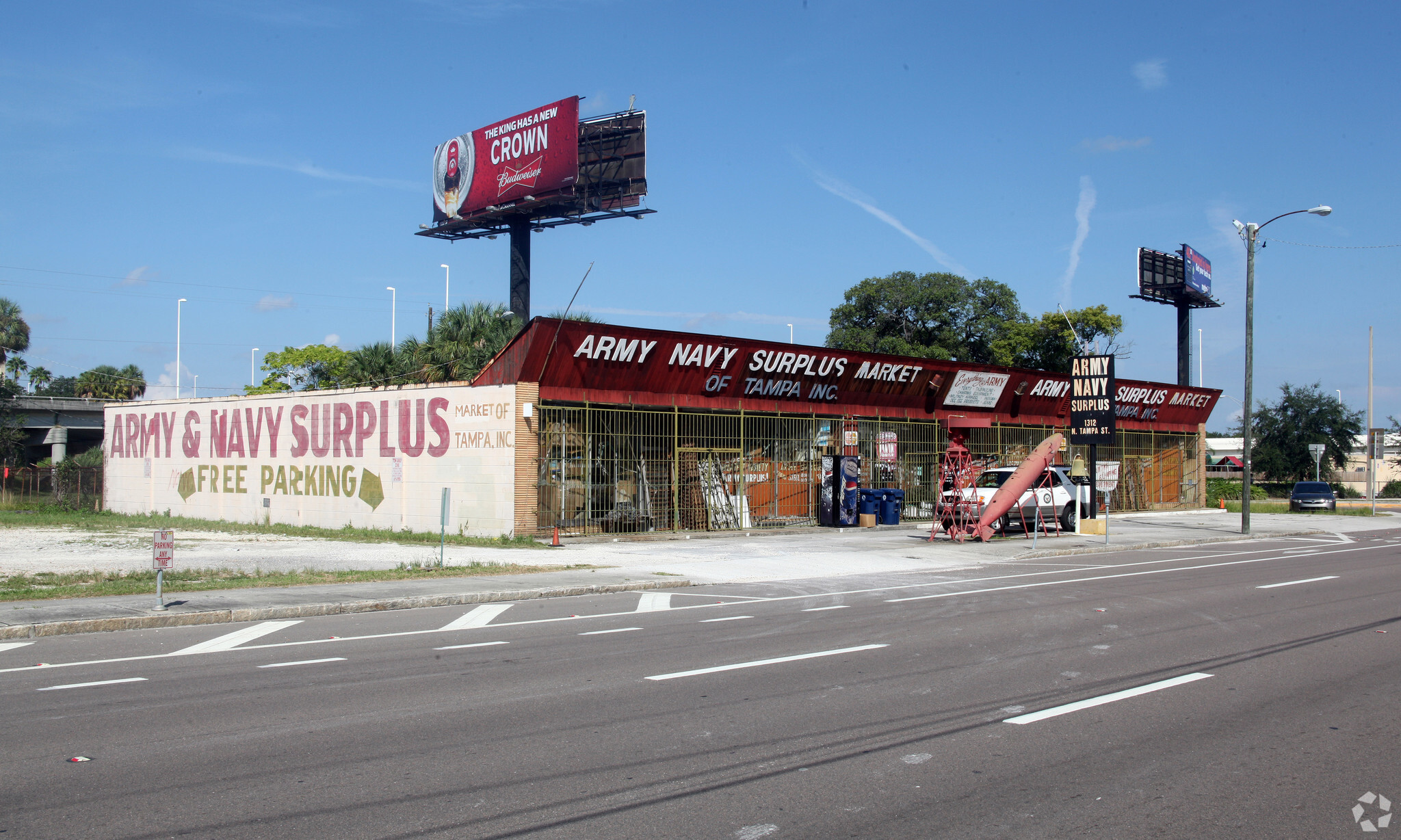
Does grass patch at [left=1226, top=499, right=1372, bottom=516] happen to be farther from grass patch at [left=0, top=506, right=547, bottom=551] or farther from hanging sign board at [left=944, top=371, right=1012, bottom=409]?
grass patch at [left=0, top=506, right=547, bottom=551]

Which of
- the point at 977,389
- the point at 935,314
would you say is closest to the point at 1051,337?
the point at 935,314

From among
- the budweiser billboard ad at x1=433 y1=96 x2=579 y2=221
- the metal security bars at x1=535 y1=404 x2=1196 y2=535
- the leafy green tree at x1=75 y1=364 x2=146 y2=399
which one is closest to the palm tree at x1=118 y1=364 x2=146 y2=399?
the leafy green tree at x1=75 y1=364 x2=146 y2=399

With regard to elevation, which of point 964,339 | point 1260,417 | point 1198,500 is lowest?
point 1198,500

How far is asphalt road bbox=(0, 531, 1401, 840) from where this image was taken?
531 centimetres

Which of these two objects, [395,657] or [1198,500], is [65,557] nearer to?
[395,657]

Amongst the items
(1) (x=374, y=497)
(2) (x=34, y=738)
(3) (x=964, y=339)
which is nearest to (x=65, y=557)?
(1) (x=374, y=497)

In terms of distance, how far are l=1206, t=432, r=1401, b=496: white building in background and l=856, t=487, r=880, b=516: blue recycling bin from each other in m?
51.7

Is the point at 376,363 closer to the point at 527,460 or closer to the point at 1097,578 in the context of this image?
the point at 527,460

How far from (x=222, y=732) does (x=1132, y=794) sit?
5.67 meters

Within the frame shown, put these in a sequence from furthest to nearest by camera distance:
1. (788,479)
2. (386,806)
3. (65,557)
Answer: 1. (788,479)
2. (65,557)
3. (386,806)

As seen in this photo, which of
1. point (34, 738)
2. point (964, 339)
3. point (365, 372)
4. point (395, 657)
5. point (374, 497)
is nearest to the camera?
point (34, 738)

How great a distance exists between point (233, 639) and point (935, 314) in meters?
66.7

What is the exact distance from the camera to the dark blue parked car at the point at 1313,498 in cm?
4653

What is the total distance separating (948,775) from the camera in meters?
5.98
